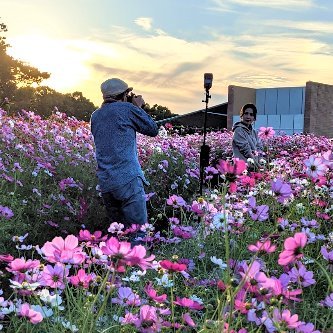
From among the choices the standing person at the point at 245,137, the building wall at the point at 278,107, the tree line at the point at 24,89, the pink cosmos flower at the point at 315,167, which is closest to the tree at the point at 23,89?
the tree line at the point at 24,89

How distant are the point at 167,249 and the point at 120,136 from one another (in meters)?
0.86

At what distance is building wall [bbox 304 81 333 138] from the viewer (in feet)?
105

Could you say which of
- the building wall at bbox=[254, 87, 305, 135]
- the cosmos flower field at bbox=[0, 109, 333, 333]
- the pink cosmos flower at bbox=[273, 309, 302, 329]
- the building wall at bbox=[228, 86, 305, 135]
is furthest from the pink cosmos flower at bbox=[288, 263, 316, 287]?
the building wall at bbox=[228, 86, 305, 135]

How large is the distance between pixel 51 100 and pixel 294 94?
545 inches

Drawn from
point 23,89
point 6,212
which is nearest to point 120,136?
point 6,212

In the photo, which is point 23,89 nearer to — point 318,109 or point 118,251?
point 318,109

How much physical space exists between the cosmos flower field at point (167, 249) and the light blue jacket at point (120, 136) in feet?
1.04

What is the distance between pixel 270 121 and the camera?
34.1m

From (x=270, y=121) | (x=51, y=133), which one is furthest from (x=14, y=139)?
(x=270, y=121)

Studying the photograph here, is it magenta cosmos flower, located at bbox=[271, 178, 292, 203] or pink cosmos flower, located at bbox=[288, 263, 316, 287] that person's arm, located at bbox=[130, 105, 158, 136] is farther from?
pink cosmos flower, located at bbox=[288, 263, 316, 287]

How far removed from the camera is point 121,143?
4.32 metres

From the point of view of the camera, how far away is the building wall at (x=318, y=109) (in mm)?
32000

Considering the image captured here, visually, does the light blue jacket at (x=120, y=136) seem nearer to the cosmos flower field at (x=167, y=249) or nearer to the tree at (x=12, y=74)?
the cosmos flower field at (x=167, y=249)

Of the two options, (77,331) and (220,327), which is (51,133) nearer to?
(77,331)
